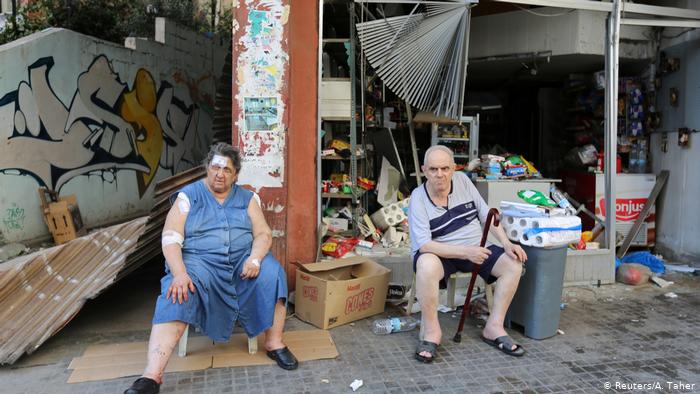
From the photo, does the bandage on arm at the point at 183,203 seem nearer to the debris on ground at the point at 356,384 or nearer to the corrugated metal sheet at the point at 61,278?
the corrugated metal sheet at the point at 61,278

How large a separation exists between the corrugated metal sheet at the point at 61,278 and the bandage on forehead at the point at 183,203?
2.95 feet

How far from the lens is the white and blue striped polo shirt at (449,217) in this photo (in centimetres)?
351

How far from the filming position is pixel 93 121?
7047 mm

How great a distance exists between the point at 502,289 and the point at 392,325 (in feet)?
2.75

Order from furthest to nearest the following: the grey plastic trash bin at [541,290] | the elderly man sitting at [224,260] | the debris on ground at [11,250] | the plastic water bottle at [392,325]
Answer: the debris on ground at [11,250] < the plastic water bottle at [392,325] < the grey plastic trash bin at [541,290] < the elderly man sitting at [224,260]

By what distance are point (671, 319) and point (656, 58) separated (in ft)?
11.5

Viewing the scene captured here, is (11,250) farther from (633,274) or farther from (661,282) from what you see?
(661,282)

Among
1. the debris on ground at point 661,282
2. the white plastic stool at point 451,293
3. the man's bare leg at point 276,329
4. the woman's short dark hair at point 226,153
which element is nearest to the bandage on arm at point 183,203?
the woman's short dark hair at point 226,153

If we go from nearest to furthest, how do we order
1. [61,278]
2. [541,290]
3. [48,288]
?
[541,290] → [48,288] → [61,278]

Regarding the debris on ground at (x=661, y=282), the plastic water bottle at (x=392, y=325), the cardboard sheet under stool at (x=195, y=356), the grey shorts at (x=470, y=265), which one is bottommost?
the cardboard sheet under stool at (x=195, y=356)

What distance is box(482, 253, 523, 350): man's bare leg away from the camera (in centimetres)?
348

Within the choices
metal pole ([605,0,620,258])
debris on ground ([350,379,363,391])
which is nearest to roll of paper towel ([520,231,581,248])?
debris on ground ([350,379,363,391])

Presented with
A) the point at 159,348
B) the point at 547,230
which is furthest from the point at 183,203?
the point at 547,230

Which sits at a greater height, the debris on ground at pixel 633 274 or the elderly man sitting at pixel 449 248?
the elderly man sitting at pixel 449 248
